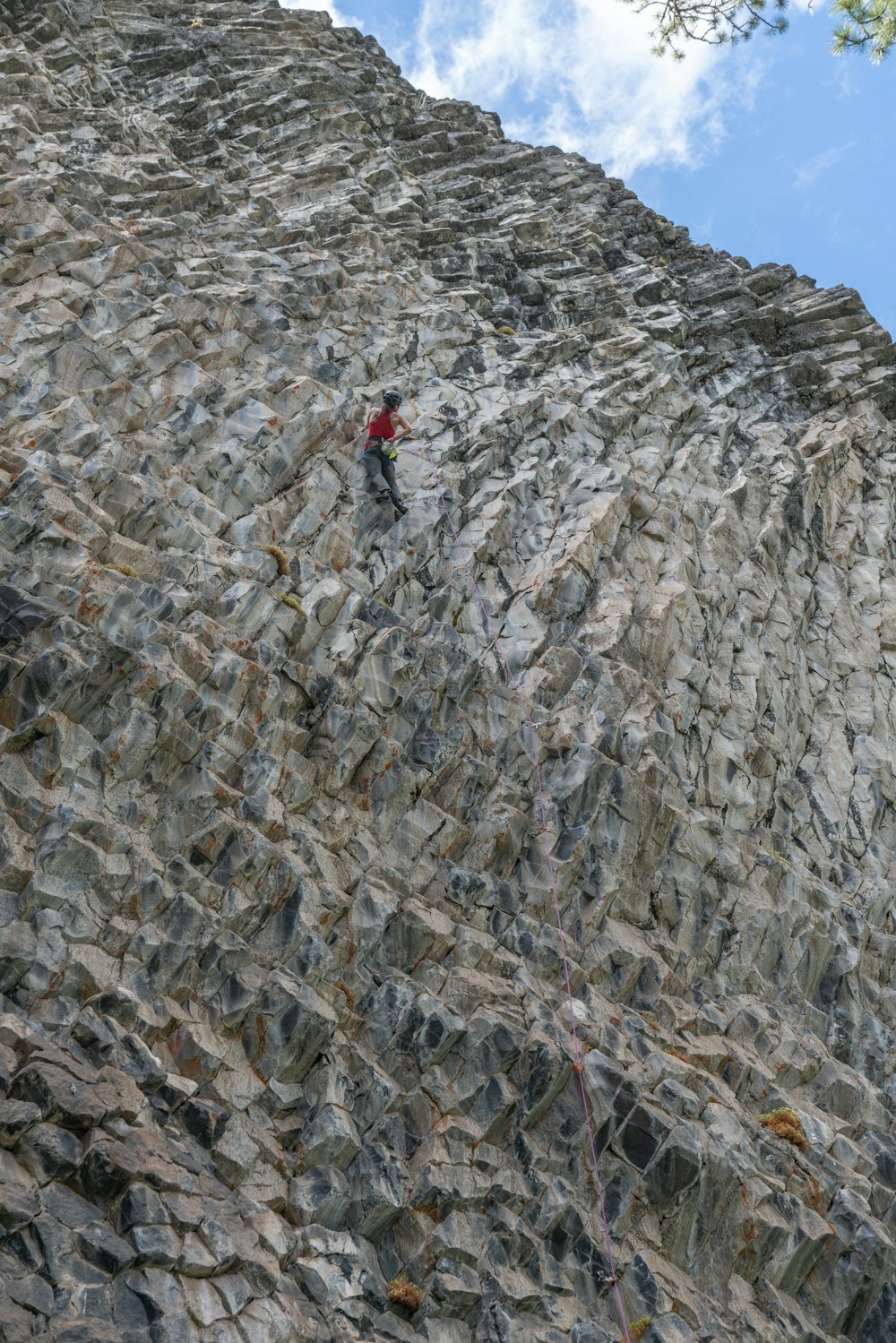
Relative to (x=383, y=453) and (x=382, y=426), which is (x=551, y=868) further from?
(x=382, y=426)

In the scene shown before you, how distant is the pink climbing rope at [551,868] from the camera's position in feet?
52.8

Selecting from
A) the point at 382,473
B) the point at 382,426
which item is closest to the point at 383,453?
the point at 382,473

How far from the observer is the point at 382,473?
24469 millimetres

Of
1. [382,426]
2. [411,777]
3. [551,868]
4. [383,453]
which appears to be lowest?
[551,868]

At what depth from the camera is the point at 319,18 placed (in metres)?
42.1

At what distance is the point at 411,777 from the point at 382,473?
24.5 feet

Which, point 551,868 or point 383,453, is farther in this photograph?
point 383,453

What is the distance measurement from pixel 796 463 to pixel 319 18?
25.4 meters

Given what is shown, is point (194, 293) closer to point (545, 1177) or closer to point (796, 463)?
point (796, 463)

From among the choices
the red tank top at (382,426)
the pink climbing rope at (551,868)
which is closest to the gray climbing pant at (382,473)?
the red tank top at (382,426)

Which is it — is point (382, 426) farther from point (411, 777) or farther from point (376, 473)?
point (411, 777)

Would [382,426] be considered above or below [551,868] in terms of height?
above

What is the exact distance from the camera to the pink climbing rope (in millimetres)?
16094

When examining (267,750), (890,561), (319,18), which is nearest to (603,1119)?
(267,750)
